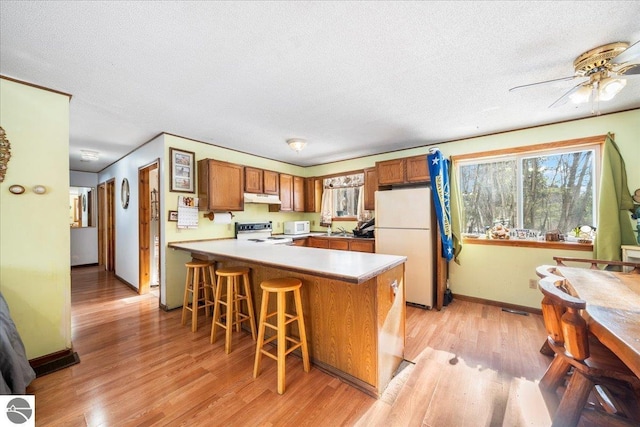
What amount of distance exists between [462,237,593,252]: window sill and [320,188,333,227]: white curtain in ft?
7.95

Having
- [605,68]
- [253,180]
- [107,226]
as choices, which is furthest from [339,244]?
[107,226]

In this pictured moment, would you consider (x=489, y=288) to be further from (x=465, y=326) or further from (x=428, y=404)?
(x=428, y=404)

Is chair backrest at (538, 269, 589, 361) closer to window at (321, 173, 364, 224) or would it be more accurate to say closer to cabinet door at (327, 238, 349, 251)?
cabinet door at (327, 238, 349, 251)

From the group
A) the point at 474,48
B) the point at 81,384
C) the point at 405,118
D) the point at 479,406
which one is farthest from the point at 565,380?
the point at 81,384

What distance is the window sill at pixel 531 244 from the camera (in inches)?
111

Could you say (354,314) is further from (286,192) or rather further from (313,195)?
(313,195)

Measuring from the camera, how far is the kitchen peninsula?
67.9 inches

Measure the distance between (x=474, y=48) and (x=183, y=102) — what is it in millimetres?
2471

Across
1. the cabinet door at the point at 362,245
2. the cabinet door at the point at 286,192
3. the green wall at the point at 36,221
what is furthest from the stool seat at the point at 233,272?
the cabinet door at the point at 286,192

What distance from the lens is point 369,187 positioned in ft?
14.3

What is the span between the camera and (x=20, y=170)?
6.50ft

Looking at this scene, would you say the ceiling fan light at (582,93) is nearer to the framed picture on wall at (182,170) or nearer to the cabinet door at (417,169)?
the cabinet door at (417,169)

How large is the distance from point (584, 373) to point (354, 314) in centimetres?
133

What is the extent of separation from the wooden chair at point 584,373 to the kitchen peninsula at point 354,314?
93 centimetres
